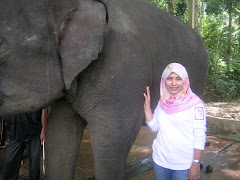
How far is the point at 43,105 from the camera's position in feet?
6.58

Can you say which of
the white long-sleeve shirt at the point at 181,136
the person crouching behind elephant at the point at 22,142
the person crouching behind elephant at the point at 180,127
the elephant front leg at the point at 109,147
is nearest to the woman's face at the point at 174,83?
the person crouching behind elephant at the point at 180,127

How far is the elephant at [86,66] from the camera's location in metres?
1.82

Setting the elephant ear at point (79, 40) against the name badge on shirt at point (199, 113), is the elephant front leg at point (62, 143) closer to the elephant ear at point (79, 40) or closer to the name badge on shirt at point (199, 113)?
the elephant ear at point (79, 40)

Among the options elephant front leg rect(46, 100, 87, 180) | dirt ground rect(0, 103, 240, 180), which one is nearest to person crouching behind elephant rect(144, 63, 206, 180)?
elephant front leg rect(46, 100, 87, 180)

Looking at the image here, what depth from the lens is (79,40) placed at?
1.92m

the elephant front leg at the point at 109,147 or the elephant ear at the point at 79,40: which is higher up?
the elephant ear at the point at 79,40

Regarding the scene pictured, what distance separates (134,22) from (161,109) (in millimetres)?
761

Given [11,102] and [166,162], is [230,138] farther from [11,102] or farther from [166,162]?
[11,102]

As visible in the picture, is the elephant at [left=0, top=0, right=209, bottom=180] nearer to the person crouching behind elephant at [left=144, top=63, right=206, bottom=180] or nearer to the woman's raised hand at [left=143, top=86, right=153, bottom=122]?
the woman's raised hand at [left=143, top=86, right=153, bottom=122]

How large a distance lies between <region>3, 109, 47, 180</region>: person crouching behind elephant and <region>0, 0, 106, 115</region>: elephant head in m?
1.31

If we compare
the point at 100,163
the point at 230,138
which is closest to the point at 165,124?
the point at 100,163

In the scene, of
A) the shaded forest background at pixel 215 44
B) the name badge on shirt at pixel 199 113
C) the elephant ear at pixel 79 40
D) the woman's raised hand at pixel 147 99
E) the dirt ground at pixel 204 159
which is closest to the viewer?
the elephant ear at pixel 79 40

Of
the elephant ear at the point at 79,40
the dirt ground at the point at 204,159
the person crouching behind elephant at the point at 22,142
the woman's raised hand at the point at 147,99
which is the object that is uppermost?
the elephant ear at the point at 79,40

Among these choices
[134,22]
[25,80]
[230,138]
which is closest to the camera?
[25,80]
